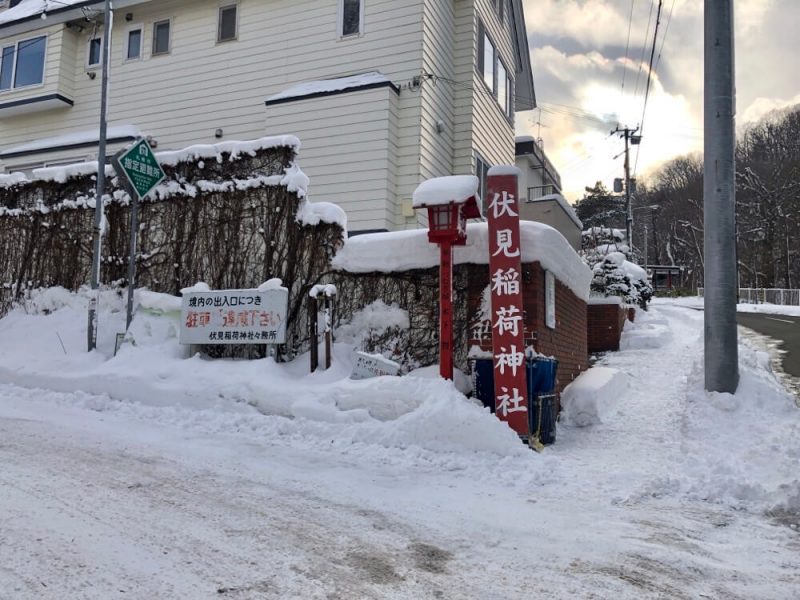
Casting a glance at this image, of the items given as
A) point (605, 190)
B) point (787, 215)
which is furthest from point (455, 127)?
point (605, 190)

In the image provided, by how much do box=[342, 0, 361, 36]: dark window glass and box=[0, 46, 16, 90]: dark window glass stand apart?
33.6ft

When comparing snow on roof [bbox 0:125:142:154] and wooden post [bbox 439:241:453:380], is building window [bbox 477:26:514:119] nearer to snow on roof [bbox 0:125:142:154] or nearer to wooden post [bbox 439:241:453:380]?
snow on roof [bbox 0:125:142:154]

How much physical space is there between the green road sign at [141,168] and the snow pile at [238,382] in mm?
1683

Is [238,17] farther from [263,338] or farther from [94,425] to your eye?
[94,425]

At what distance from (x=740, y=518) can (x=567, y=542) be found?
156 cm

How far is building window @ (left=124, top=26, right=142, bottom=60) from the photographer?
50.2 ft

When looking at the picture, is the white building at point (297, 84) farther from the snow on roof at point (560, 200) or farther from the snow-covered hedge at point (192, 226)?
the snow-covered hedge at point (192, 226)

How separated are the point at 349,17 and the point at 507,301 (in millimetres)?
9174

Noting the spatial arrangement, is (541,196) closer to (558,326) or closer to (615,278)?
(615,278)

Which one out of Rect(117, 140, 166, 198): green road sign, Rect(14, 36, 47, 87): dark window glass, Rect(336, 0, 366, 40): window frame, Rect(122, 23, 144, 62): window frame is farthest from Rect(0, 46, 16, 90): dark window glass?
Rect(117, 140, 166, 198): green road sign

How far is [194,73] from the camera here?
14.3 metres

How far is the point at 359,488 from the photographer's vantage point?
187 inches

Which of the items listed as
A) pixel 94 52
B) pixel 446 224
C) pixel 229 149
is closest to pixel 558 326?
pixel 446 224

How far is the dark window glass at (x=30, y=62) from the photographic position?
1612 centimetres
